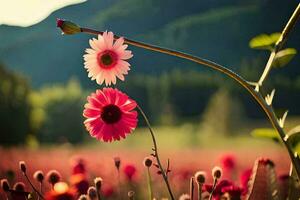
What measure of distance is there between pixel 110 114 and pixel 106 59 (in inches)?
3.2

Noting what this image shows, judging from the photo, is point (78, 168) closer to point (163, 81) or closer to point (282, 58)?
point (282, 58)

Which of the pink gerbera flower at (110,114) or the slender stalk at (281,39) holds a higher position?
the slender stalk at (281,39)

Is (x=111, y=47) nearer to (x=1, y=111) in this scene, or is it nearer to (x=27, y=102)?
(x=1, y=111)

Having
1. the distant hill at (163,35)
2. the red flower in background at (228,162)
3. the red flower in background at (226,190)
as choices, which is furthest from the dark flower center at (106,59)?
the distant hill at (163,35)

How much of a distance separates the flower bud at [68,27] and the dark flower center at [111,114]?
6.0 inches

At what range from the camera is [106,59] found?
964 millimetres

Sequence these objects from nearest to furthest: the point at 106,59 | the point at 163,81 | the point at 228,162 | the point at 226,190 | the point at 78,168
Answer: the point at 106,59, the point at 226,190, the point at 78,168, the point at 228,162, the point at 163,81

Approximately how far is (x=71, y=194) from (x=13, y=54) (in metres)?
37.0

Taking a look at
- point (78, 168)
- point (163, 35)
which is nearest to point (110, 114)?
point (78, 168)

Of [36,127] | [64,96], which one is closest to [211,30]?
[64,96]

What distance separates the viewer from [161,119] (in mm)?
27234

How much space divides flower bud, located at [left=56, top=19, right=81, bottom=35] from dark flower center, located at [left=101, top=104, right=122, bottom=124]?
153 mm

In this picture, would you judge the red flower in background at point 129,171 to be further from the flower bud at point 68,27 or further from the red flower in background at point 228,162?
the flower bud at point 68,27

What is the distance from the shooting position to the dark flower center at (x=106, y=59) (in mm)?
956
